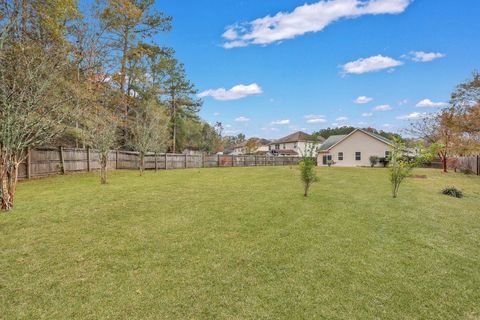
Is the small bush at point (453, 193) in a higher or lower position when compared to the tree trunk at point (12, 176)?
lower

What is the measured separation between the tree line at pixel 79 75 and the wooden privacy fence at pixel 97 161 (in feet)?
2.55

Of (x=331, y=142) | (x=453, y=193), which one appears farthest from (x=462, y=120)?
(x=331, y=142)

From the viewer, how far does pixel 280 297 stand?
112 inches

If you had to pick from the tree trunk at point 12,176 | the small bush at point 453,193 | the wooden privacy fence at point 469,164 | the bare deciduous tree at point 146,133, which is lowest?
the small bush at point 453,193

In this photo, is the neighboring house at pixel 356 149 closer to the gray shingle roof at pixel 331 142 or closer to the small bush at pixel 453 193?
the gray shingle roof at pixel 331 142

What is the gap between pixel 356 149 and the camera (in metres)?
32.9

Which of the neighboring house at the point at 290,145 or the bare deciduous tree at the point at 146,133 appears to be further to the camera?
the neighboring house at the point at 290,145

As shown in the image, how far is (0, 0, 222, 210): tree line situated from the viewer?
5.63 m

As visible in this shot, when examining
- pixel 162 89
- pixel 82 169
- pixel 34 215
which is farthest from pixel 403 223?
pixel 162 89

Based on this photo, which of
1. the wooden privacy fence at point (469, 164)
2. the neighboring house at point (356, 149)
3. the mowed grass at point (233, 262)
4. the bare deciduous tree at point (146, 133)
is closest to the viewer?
the mowed grass at point (233, 262)

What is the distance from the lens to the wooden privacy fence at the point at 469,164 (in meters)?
19.6

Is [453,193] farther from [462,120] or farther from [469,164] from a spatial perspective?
[469,164]

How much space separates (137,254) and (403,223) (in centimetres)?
567

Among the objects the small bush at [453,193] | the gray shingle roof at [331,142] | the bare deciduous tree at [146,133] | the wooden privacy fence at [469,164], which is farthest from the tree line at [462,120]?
the bare deciduous tree at [146,133]
